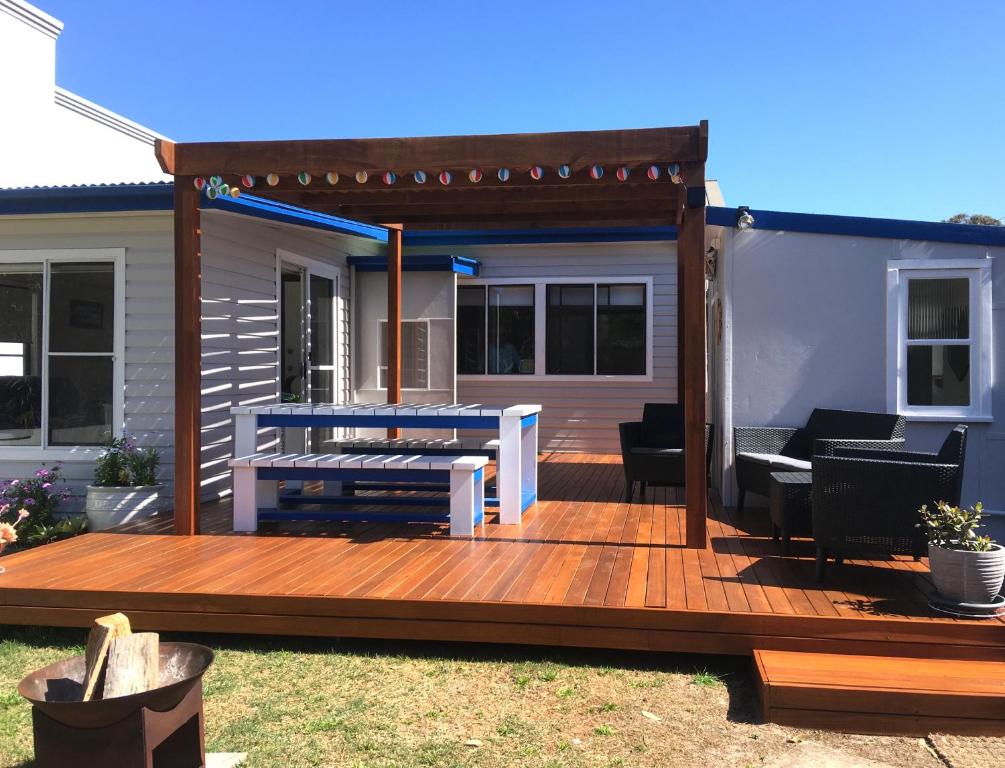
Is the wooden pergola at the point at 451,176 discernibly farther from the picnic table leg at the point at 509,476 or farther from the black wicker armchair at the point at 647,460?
the black wicker armchair at the point at 647,460

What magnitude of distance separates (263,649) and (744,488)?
13.0 ft

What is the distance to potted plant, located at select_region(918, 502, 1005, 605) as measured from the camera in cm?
395

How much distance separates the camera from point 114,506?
645 centimetres

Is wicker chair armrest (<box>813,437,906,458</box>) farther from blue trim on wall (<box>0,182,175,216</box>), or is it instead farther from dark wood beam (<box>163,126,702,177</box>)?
blue trim on wall (<box>0,182,175,216</box>)

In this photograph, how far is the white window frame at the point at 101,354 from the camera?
694 cm

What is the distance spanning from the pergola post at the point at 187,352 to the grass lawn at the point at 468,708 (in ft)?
4.48

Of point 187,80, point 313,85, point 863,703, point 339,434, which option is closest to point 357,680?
point 863,703

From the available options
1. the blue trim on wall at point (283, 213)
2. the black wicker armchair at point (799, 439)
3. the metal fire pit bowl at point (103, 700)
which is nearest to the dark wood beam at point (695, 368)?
→ the black wicker armchair at point (799, 439)

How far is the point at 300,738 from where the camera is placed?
336 cm

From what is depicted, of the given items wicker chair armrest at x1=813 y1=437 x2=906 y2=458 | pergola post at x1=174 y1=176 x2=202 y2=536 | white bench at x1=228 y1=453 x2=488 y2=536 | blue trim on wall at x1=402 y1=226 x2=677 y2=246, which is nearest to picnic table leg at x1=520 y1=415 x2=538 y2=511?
white bench at x1=228 y1=453 x2=488 y2=536

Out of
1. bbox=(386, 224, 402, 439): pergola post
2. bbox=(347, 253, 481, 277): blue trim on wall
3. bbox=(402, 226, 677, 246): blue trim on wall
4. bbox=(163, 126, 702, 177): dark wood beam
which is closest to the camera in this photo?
bbox=(163, 126, 702, 177): dark wood beam

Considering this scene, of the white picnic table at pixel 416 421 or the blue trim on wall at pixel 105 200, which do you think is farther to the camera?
the blue trim on wall at pixel 105 200

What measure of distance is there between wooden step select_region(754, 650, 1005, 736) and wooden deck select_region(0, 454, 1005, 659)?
10.4 inches

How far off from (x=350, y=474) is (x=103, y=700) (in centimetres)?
358
